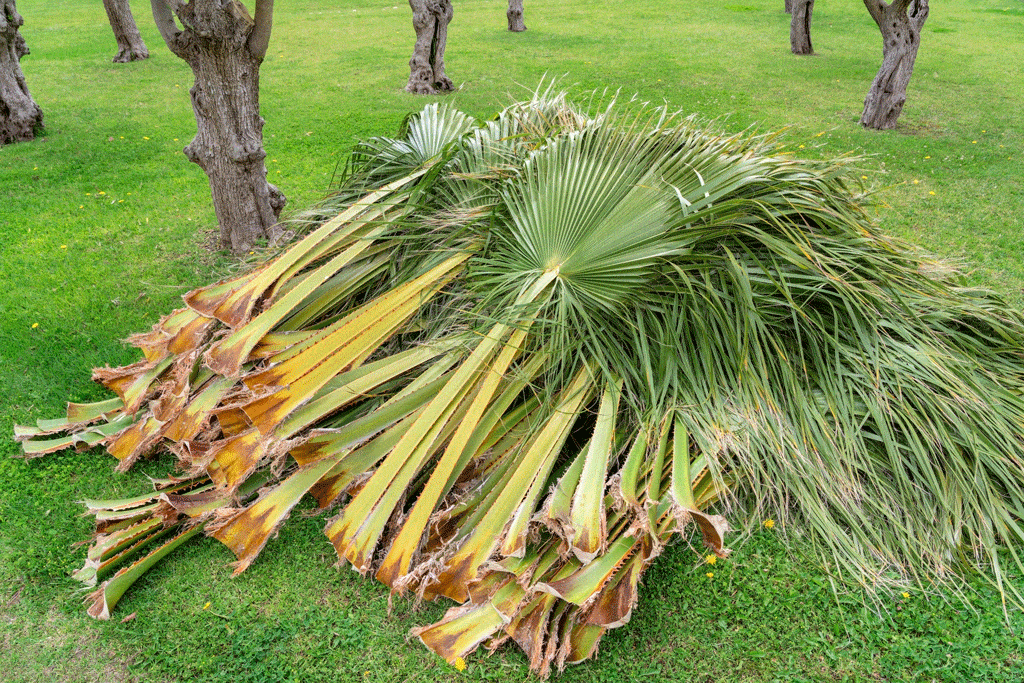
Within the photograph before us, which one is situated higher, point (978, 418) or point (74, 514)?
point (978, 418)

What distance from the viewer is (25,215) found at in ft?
21.0

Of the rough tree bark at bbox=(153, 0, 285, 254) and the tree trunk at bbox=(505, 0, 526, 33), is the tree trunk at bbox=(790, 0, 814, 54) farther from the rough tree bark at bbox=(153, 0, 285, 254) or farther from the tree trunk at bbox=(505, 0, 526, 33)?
the rough tree bark at bbox=(153, 0, 285, 254)

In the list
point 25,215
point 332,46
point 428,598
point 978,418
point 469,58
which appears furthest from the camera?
point 332,46

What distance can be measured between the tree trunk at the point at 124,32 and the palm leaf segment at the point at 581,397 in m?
10.8

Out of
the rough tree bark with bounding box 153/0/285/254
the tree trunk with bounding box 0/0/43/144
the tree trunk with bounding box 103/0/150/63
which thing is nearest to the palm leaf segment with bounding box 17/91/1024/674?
the rough tree bark with bounding box 153/0/285/254

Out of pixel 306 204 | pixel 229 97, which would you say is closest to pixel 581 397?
pixel 229 97

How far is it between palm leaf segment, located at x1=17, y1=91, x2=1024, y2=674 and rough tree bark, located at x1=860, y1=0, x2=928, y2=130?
5.68m

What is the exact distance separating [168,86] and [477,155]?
876 cm

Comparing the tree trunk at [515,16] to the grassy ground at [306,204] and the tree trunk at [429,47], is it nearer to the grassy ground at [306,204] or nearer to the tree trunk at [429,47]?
the grassy ground at [306,204]

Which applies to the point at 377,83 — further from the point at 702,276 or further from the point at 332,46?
the point at 702,276

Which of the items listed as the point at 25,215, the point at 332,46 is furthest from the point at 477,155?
the point at 332,46

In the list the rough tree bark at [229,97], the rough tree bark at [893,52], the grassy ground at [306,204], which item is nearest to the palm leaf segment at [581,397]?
the grassy ground at [306,204]

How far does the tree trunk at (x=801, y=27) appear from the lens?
12797mm

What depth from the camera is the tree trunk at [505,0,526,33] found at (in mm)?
14227
